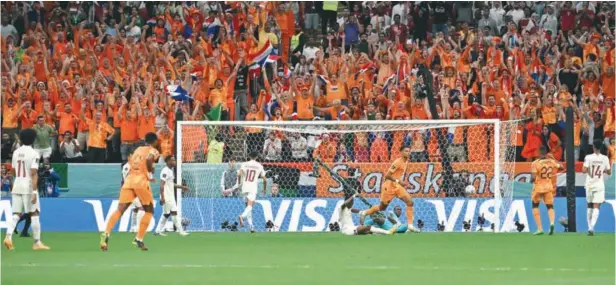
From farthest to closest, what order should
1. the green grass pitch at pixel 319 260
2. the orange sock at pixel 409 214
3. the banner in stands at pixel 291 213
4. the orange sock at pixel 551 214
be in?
the banner in stands at pixel 291 213 → the orange sock at pixel 409 214 → the orange sock at pixel 551 214 → the green grass pitch at pixel 319 260

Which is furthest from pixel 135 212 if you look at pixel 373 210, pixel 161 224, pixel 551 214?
pixel 551 214

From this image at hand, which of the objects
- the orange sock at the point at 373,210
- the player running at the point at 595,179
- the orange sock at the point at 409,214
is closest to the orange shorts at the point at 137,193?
the orange sock at the point at 373,210

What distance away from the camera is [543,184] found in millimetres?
26531

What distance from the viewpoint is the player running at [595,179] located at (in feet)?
86.5

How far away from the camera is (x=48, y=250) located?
21547 millimetres

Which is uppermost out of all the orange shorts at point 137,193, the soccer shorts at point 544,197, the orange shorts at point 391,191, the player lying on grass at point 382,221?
the orange shorts at point 137,193

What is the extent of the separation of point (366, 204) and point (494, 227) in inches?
113

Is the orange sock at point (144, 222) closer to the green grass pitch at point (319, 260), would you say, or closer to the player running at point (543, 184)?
the green grass pitch at point (319, 260)

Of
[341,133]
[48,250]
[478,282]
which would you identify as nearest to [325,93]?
[341,133]

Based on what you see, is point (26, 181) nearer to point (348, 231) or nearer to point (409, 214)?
point (348, 231)

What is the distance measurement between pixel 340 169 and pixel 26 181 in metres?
8.89

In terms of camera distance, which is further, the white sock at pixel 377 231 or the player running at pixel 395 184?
the white sock at pixel 377 231

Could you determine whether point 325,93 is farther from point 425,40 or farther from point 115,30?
point 115,30

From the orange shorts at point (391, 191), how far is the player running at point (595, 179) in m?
3.90
